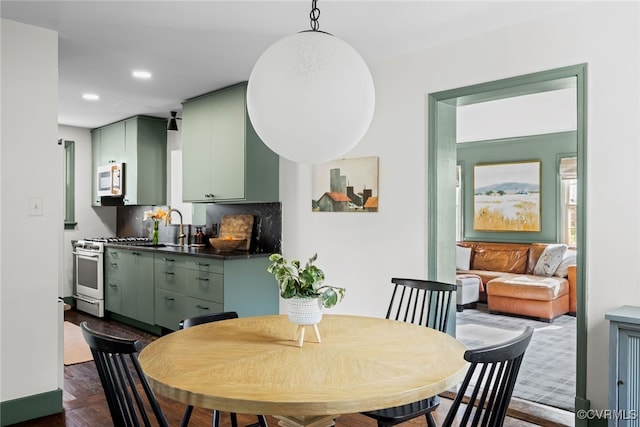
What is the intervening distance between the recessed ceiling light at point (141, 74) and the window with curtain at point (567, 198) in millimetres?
5571

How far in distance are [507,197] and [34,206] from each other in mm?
6212

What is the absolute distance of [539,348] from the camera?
14.6 feet

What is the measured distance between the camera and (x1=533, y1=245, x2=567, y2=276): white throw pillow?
620 cm

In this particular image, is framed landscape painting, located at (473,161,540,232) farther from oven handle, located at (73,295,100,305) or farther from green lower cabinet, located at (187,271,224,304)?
oven handle, located at (73,295,100,305)

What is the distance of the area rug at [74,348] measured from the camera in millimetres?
4105

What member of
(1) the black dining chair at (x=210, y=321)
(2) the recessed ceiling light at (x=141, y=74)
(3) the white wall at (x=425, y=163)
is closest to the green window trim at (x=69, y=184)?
(2) the recessed ceiling light at (x=141, y=74)

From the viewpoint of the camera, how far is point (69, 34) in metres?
3.14

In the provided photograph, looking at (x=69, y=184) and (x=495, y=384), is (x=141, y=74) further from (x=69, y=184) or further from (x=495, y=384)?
(x=495, y=384)

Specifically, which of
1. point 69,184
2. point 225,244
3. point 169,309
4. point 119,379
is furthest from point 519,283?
point 69,184

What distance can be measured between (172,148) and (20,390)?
3.67 metres

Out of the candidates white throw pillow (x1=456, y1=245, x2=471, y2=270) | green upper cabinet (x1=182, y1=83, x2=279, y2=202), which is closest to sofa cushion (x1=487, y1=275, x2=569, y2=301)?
white throw pillow (x1=456, y1=245, x2=471, y2=270)

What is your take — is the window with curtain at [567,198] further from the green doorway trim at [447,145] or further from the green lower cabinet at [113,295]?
the green lower cabinet at [113,295]

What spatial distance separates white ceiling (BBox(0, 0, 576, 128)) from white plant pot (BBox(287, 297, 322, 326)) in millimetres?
1683

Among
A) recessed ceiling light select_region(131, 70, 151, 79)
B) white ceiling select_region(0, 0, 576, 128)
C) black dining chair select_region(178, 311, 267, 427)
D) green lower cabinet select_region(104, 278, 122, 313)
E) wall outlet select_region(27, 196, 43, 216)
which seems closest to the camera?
black dining chair select_region(178, 311, 267, 427)
